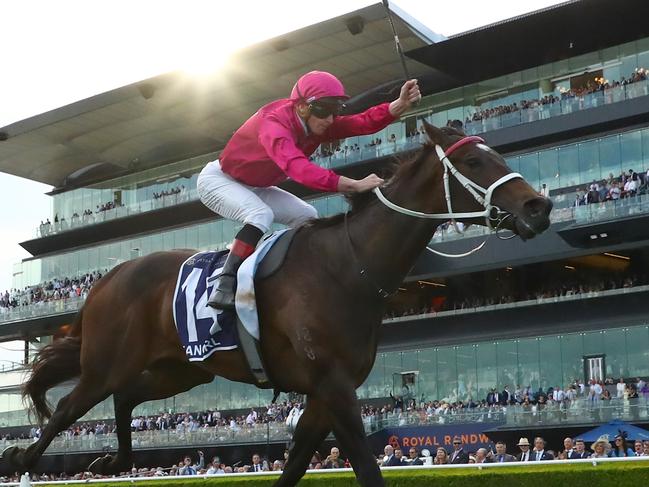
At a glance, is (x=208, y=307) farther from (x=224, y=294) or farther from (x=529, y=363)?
(x=529, y=363)

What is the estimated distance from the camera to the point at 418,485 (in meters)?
8.72

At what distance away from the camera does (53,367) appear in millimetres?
6715

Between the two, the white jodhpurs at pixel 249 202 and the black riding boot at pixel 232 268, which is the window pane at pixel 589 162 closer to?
the white jodhpurs at pixel 249 202

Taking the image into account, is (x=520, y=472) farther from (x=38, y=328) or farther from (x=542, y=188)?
(x=38, y=328)

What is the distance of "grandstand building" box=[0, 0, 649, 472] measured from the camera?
26.5 meters

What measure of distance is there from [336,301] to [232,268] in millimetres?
726

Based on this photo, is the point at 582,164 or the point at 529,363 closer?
the point at 529,363

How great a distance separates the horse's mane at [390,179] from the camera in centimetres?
552

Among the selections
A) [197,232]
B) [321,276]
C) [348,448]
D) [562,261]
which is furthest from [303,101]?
[197,232]

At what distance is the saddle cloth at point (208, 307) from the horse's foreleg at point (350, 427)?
0.63 m

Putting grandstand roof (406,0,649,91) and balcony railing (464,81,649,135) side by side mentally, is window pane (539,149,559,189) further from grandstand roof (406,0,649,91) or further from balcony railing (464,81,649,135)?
grandstand roof (406,0,649,91)

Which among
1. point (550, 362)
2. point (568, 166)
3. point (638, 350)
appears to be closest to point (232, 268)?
point (638, 350)

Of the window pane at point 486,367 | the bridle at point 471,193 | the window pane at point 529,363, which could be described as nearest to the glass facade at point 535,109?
the window pane at point 529,363

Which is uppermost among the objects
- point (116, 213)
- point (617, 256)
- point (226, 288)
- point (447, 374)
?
point (116, 213)
